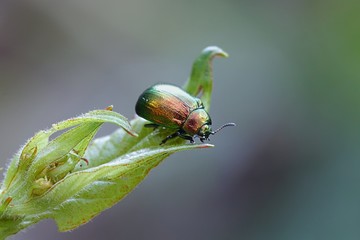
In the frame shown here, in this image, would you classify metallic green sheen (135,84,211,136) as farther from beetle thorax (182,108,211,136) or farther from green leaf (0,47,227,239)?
green leaf (0,47,227,239)

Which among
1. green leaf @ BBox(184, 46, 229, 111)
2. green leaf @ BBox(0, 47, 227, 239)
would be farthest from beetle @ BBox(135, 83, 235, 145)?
green leaf @ BBox(0, 47, 227, 239)

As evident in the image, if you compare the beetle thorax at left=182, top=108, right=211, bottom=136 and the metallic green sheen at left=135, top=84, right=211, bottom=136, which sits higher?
the metallic green sheen at left=135, top=84, right=211, bottom=136

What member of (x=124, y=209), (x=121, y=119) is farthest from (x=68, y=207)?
(x=124, y=209)

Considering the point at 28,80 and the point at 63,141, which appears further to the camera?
the point at 28,80

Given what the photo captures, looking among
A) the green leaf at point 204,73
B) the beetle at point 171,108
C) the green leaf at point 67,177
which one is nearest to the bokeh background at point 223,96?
the beetle at point 171,108

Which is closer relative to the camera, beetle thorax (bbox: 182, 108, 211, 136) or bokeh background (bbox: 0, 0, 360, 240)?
beetle thorax (bbox: 182, 108, 211, 136)

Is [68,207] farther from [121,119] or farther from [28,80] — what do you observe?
[28,80]

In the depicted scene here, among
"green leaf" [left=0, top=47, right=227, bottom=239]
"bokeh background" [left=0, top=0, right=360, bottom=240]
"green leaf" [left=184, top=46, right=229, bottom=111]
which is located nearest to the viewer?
"green leaf" [left=0, top=47, right=227, bottom=239]
